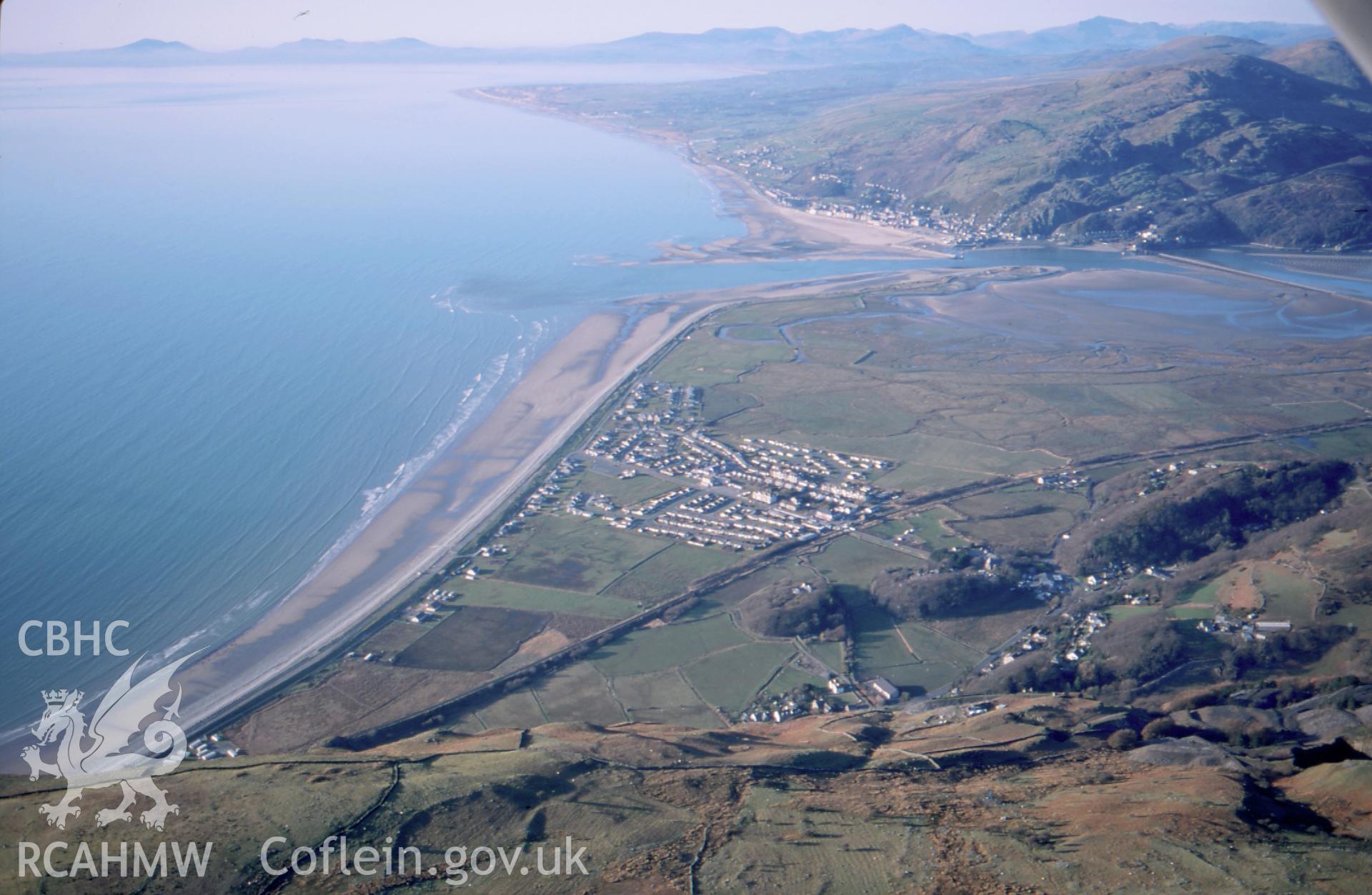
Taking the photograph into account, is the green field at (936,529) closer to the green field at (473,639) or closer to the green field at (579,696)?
the green field at (579,696)

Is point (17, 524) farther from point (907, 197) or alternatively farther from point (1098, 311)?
point (907, 197)

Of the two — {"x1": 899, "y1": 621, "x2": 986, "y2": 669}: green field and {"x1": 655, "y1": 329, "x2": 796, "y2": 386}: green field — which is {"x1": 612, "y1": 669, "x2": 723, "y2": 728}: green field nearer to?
{"x1": 899, "y1": 621, "x2": 986, "y2": 669}: green field

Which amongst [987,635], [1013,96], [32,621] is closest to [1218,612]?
[987,635]

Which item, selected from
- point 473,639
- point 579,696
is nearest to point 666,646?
point 579,696

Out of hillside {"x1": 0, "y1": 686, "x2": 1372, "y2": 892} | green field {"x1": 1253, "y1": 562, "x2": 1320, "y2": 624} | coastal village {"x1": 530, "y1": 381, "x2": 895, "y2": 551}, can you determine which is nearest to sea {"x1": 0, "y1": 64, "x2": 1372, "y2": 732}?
coastal village {"x1": 530, "y1": 381, "x2": 895, "y2": 551}

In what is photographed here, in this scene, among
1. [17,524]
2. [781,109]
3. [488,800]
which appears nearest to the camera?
[488,800]

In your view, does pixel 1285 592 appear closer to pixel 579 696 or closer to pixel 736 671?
pixel 736 671

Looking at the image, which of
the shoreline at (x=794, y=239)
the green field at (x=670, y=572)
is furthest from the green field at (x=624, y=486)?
the shoreline at (x=794, y=239)
